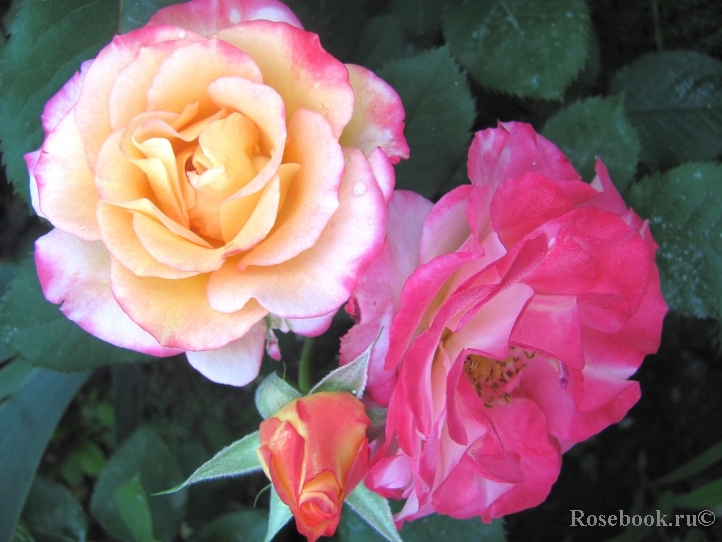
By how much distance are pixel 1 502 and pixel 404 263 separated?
2.78ft

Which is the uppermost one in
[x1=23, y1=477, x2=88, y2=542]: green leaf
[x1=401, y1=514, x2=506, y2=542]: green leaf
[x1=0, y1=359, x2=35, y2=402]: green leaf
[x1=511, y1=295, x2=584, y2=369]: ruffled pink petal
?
[x1=511, y1=295, x2=584, y2=369]: ruffled pink petal

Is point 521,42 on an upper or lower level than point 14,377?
upper

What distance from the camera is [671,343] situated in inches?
62.8

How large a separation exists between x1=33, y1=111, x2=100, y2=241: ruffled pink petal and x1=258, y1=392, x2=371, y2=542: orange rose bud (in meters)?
0.25

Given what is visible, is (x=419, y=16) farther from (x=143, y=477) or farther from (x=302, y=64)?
(x=143, y=477)

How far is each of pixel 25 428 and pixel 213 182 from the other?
31.2 inches

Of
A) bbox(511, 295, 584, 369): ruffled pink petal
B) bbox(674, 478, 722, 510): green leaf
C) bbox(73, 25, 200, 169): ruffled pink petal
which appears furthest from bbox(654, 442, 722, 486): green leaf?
bbox(73, 25, 200, 169): ruffled pink petal

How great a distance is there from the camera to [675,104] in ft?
3.79

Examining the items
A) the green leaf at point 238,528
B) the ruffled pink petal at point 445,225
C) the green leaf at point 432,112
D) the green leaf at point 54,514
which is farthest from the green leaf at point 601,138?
the green leaf at point 54,514

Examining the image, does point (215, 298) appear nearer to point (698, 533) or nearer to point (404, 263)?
point (404, 263)

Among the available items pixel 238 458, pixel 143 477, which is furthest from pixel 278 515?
pixel 143 477

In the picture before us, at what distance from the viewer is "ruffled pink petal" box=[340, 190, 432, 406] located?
623 mm

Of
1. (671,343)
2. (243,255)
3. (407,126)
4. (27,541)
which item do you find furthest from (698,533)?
(27,541)

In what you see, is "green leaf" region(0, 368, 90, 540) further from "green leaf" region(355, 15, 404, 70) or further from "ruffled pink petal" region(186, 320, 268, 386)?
"green leaf" region(355, 15, 404, 70)
